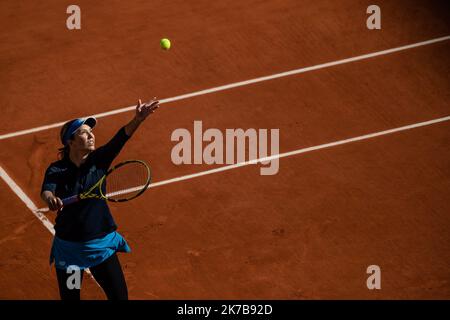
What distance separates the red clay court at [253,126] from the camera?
1053 centimetres

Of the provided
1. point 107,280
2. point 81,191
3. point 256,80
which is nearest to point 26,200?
point 81,191

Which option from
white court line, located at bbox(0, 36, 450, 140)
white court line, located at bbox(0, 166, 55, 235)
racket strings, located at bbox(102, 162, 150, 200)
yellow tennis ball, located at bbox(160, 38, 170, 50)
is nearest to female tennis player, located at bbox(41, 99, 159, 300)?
racket strings, located at bbox(102, 162, 150, 200)

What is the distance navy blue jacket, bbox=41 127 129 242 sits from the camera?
820cm

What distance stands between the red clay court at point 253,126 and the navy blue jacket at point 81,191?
88.9 inches

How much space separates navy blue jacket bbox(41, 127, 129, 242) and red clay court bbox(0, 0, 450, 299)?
88.9 inches

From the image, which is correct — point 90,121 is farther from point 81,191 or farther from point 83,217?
point 83,217

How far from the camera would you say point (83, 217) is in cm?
821

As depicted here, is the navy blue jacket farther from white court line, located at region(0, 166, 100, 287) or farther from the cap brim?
white court line, located at region(0, 166, 100, 287)

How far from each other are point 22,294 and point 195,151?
333 cm

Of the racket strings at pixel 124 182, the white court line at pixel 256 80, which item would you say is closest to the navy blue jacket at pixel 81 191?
the racket strings at pixel 124 182

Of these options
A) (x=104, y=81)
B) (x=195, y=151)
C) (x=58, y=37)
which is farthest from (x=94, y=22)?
(x=195, y=151)

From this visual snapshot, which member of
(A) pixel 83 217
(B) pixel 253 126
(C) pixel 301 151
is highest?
(B) pixel 253 126

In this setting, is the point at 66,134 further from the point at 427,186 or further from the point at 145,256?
the point at 427,186

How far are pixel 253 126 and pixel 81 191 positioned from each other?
4.57 m
